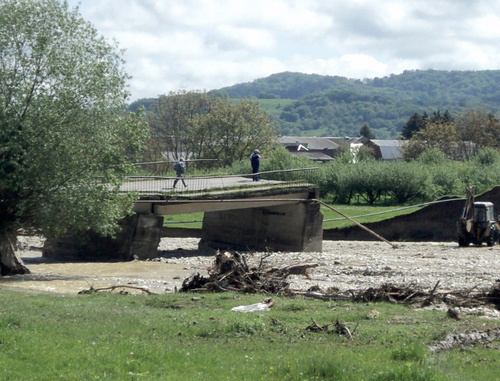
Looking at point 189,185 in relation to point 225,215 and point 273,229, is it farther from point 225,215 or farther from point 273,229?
point 273,229

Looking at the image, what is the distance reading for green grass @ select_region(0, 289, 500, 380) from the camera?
1021 cm

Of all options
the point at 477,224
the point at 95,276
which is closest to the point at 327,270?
the point at 95,276

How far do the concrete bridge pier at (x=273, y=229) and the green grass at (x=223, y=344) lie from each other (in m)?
27.9

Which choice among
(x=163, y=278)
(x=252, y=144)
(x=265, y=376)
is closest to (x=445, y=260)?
(x=163, y=278)

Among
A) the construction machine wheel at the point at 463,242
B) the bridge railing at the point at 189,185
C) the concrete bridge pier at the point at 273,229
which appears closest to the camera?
the bridge railing at the point at 189,185

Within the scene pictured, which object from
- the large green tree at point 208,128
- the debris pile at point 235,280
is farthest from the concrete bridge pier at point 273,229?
the large green tree at point 208,128

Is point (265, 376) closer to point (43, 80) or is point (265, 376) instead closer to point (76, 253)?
point (43, 80)

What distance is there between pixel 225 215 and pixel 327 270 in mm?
17584

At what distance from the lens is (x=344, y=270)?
31391 mm

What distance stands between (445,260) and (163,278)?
49.9 ft

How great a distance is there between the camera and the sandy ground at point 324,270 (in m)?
25.6

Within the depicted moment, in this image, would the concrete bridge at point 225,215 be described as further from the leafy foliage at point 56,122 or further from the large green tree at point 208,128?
the large green tree at point 208,128

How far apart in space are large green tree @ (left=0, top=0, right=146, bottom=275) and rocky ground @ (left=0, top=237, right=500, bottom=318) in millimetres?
2633

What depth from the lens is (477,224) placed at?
44.6 m
